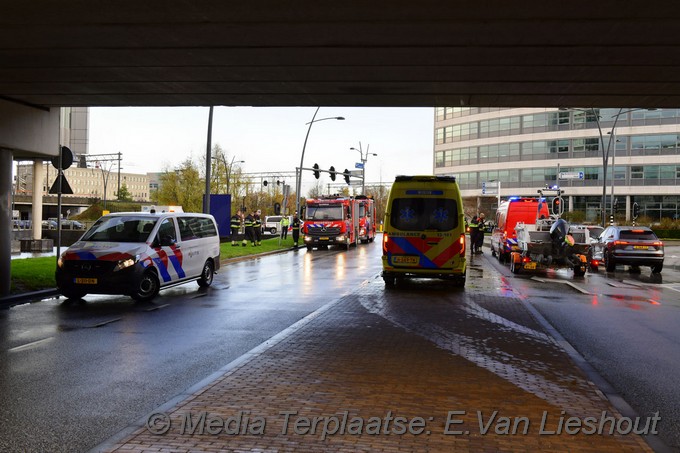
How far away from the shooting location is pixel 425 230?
1529 cm

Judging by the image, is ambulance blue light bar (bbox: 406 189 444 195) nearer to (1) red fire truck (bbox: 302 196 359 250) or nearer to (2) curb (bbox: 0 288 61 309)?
(2) curb (bbox: 0 288 61 309)

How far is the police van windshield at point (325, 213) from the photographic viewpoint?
34406 millimetres

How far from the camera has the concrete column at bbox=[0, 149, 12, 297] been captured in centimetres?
1317


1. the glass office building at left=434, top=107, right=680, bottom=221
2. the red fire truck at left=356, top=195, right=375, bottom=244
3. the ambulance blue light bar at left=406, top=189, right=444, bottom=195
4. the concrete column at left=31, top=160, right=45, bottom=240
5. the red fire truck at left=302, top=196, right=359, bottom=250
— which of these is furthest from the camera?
the glass office building at left=434, top=107, right=680, bottom=221

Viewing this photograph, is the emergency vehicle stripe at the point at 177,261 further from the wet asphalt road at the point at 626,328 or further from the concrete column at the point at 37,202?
the concrete column at the point at 37,202

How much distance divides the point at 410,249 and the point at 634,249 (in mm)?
11012

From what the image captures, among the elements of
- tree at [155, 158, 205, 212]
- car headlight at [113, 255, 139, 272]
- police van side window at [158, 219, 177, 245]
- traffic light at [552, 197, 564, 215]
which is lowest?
car headlight at [113, 255, 139, 272]

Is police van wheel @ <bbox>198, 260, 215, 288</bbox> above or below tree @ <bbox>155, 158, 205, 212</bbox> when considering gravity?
below

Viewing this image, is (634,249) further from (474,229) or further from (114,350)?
(114,350)

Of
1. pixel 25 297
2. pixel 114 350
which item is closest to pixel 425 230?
pixel 114 350

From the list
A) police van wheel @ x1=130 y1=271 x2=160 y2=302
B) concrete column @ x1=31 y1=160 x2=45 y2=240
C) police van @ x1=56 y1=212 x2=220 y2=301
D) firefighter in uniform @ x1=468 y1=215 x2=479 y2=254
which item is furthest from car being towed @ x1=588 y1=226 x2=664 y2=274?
concrete column @ x1=31 y1=160 x2=45 y2=240

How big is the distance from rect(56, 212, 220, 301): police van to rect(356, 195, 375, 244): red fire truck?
1044 inches
